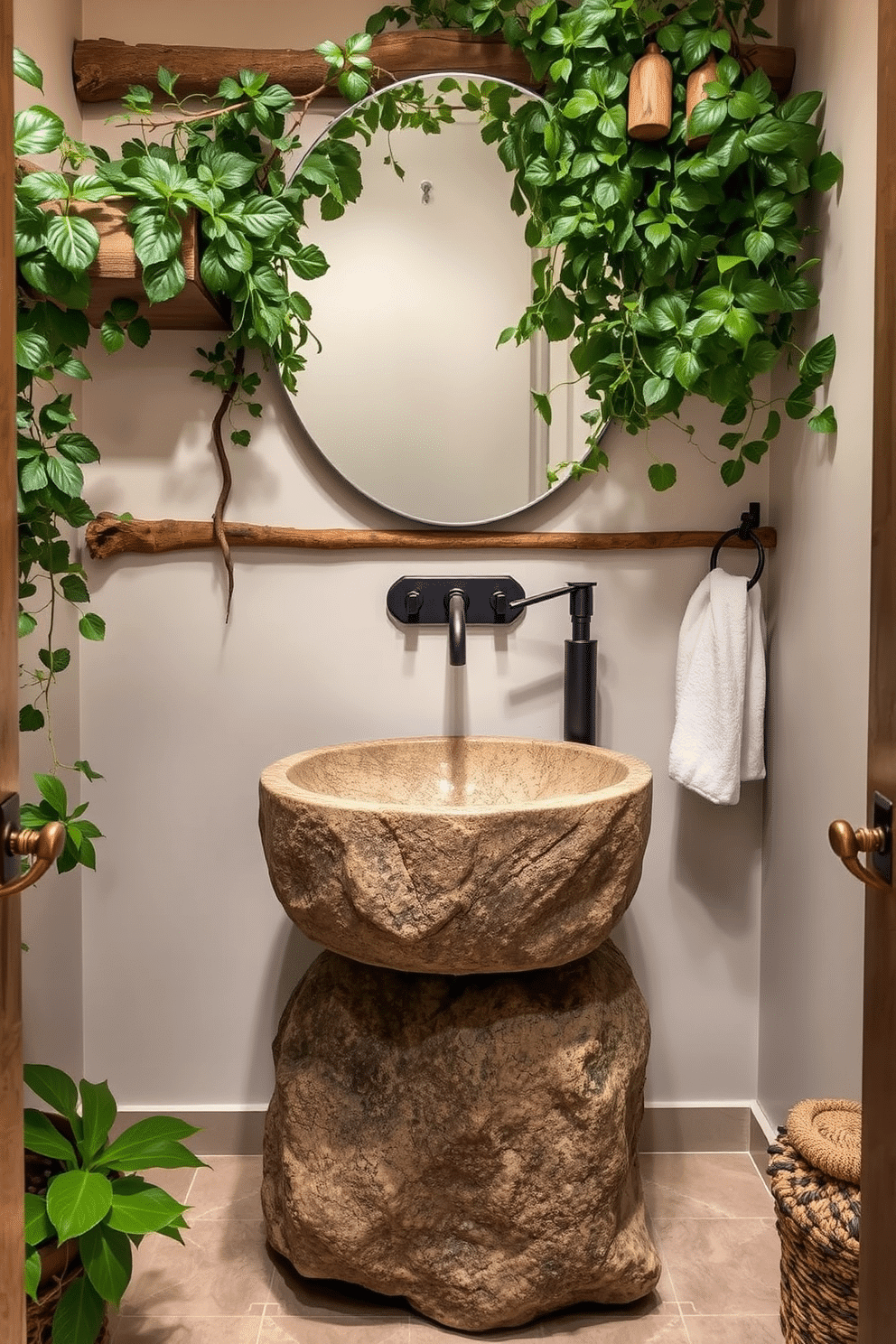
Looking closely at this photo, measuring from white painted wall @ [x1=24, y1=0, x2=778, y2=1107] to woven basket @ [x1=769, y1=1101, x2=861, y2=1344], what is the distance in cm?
67

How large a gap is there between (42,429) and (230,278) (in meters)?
0.42

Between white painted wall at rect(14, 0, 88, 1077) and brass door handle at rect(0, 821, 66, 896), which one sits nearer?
brass door handle at rect(0, 821, 66, 896)

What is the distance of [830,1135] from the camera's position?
4.50 ft

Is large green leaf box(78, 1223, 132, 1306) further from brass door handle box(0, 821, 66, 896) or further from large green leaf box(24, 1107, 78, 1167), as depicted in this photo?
brass door handle box(0, 821, 66, 896)

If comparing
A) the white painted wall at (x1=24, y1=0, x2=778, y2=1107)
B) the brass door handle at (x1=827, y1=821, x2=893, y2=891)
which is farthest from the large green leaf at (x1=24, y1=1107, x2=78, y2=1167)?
the brass door handle at (x1=827, y1=821, x2=893, y2=891)

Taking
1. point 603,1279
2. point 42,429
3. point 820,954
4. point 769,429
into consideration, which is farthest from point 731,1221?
point 42,429

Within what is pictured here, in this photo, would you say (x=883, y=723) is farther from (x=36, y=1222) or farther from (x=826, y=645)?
(x=36, y=1222)

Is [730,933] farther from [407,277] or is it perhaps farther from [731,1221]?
[407,277]

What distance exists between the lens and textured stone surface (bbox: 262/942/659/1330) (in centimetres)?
155

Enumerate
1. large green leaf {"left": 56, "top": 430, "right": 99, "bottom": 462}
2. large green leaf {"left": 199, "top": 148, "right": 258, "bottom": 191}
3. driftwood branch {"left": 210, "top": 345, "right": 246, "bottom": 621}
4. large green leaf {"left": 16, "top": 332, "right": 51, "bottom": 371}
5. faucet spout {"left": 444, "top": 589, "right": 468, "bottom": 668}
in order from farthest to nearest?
1. driftwood branch {"left": 210, "top": 345, "right": 246, "bottom": 621}
2. faucet spout {"left": 444, "top": 589, "right": 468, "bottom": 668}
3. large green leaf {"left": 199, "top": 148, "right": 258, "bottom": 191}
4. large green leaf {"left": 56, "top": 430, "right": 99, "bottom": 462}
5. large green leaf {"left": 16, "top": 332, "right": 51, "bottom": 371}

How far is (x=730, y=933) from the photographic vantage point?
207cm

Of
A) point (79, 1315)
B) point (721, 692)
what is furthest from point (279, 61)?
point (79, 1315)

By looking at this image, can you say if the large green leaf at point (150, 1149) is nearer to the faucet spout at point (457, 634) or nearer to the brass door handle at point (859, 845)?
the faucet spout at point (457, 634)

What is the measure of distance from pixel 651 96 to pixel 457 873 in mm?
1280
